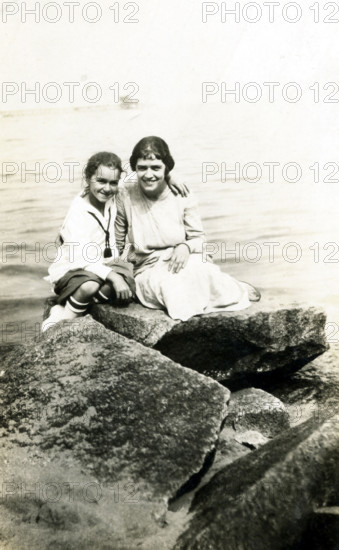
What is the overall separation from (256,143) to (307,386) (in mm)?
1669

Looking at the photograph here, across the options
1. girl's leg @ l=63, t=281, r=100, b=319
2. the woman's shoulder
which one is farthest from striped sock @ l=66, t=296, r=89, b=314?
the woman's shoulder

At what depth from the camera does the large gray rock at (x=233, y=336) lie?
12.3 ft

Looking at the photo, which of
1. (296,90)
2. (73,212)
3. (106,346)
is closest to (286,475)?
(106,346)

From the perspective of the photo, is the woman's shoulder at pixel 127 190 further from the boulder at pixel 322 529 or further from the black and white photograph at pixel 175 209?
the boulder at pixel 322 529

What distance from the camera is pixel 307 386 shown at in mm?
4195

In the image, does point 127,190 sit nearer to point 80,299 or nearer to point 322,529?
point 80,299

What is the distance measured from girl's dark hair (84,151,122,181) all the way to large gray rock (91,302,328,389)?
2.84 ft

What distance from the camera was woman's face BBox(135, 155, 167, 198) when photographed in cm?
395

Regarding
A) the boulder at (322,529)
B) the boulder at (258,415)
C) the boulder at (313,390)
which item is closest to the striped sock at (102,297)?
the boulder at (258,415)

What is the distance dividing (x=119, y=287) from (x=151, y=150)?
34.9 inches

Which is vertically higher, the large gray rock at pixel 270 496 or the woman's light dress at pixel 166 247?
the woman's light dress at pixel 166 247

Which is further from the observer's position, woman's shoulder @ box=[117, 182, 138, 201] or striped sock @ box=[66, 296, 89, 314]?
woman's shoulder @ box=[117, 182, 138, 201]

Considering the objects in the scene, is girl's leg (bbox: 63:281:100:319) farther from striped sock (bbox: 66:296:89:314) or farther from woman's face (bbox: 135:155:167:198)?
woman's face (bbox: 135:155:167:198)

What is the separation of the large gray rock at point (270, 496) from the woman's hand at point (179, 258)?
138cm
